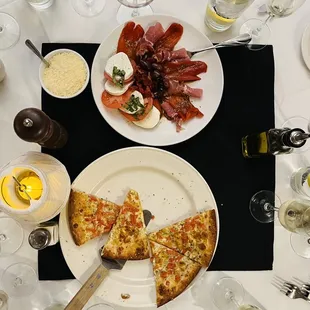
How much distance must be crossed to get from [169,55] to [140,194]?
0.52 m

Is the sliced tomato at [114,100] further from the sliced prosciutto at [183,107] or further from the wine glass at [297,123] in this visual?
the wine glass at [297,123]

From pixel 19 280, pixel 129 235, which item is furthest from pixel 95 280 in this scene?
pixel 19 280

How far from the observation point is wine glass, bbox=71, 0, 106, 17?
1.69 meters

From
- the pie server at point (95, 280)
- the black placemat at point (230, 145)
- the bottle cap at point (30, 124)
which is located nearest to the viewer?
the bottle cap at point (30, 124)

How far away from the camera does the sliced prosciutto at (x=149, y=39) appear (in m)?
1.62

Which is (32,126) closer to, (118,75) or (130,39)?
(118,75)

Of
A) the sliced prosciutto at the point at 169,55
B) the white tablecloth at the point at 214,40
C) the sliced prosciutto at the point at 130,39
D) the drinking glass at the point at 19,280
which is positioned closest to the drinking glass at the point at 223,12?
the white tablecloth at the point at 214,40

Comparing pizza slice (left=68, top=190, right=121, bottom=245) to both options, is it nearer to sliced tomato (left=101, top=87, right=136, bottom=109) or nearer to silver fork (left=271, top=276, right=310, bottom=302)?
sliced tomato (left=101, top=87, right=136, bottom=109)

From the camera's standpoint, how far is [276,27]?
1750 millimetres

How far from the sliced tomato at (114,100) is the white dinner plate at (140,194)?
0.53 ft

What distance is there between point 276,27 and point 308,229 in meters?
0.77

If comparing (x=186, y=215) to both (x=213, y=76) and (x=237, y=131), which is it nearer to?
(x=237, y=131)

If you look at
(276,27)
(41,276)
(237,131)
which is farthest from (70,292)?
(276,27)

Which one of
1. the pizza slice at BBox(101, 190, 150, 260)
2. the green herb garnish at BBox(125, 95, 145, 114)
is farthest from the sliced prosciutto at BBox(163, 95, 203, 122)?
the pizza slice at BBox(101, 190, 150, 260)
